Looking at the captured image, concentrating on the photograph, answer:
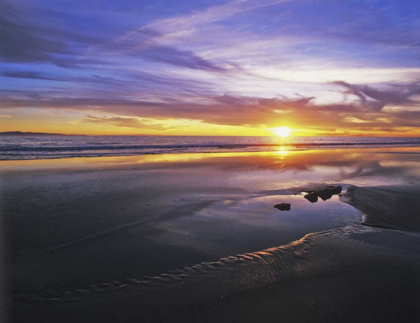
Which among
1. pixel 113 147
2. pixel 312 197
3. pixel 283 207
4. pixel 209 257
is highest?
pixel 113 147

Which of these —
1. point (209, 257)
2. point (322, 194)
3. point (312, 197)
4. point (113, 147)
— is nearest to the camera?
point (209, 257)

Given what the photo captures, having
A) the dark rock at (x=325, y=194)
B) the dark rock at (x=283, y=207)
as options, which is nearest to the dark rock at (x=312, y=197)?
the dark rock at (x=325, y=194)

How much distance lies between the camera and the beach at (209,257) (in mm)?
4121

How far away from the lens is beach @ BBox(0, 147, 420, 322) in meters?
4.12

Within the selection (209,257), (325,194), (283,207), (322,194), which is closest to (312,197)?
(322,194)

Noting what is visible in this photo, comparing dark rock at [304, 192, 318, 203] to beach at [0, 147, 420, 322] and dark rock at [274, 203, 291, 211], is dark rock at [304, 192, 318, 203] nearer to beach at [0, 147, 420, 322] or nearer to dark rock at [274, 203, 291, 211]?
beach at [0, 147, 420, 322]

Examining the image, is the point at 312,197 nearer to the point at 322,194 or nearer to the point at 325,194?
the point at 322,194

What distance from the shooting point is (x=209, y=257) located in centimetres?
575

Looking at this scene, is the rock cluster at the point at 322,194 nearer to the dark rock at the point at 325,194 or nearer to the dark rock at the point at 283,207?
the dark rock at the point at 325,194


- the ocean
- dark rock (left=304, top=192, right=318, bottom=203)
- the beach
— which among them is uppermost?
the ocean

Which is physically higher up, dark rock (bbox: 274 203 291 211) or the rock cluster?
the rock cluster

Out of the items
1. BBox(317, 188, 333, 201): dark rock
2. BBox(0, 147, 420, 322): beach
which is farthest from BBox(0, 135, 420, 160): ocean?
BBox(317, 188, 333, 201): dark rock

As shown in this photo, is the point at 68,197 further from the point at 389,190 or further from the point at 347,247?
the point at 389,190

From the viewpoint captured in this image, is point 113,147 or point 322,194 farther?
point 113,147
